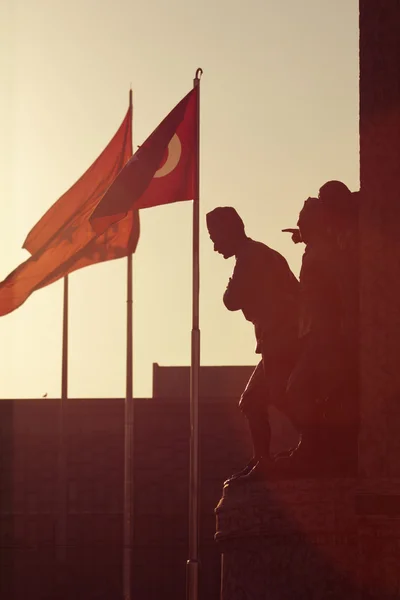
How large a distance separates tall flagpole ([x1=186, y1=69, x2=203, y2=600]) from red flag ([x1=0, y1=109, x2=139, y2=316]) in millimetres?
4048

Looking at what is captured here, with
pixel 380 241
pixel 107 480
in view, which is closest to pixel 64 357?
pixel 107 480

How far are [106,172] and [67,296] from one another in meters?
9.79

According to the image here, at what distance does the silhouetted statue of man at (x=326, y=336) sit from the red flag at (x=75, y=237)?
969 centimetres

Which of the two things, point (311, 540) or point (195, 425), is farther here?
point (195, 425)

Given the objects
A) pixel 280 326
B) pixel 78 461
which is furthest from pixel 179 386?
pixel 280 326

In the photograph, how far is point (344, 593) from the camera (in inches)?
662

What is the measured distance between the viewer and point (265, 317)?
18062 millimetres

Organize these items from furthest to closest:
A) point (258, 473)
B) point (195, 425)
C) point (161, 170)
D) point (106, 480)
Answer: point (106, 480), point (161, 170), point (195, 425), point (258, 473)

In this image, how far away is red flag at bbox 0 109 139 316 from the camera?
26625 mm

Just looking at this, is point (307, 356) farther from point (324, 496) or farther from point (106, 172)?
point (106, 172)

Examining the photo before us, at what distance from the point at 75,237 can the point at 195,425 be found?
5.99m

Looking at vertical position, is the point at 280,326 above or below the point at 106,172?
below

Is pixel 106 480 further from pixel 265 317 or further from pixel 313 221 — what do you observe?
pixel 313 221

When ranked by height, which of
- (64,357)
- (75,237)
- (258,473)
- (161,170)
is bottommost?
(258,473)
